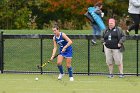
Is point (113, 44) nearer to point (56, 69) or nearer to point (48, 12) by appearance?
point (56, 69)

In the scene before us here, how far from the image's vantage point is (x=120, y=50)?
21.7 m

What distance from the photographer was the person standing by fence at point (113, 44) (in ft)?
70.1

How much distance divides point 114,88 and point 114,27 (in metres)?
3.98

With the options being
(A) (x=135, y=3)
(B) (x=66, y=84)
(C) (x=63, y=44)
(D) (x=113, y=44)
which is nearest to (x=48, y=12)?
(A) (x=135, y=3)

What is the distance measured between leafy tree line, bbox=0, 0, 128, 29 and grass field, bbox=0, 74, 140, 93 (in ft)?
51.0

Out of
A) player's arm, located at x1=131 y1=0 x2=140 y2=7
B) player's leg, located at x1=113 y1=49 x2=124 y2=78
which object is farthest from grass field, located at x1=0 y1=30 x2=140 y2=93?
player's arm, located at x1=131 y1=0 x2=140 y2=7

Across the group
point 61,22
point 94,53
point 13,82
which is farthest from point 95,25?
point 61,22

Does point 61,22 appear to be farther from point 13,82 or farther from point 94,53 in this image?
point 13,82

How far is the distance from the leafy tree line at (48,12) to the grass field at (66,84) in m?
15.6

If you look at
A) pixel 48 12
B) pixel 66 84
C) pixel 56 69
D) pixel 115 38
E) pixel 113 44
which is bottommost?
pixel 66 84

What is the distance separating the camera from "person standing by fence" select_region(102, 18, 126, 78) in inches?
841

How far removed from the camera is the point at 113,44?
2158 centimetres

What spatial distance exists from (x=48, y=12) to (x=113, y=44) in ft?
64.2

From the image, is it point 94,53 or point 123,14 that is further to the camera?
point 123,14
